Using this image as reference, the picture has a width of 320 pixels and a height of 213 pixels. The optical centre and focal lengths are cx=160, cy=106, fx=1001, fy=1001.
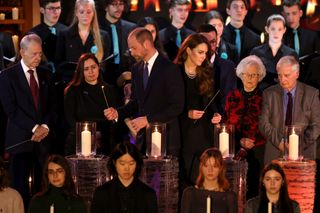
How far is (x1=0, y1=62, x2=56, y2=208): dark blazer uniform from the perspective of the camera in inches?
312

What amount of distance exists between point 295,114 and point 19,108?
2.17m

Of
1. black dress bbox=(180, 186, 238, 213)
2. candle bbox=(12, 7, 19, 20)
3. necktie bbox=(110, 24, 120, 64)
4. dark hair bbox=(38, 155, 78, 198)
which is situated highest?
candle bbox=(12, 7, 19, 20)

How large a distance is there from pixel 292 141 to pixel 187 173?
97 centimetres

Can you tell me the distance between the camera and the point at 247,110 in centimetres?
780

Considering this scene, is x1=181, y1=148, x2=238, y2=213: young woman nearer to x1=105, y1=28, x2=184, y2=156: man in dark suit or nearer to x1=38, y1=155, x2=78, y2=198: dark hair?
x1=38, y1=155, x2=78, y2=198: dark hair

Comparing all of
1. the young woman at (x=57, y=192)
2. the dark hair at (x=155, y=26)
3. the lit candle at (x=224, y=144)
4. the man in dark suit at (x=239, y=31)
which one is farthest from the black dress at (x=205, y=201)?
the man in dark suit at (x=239, y=31)

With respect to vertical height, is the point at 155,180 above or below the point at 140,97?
below

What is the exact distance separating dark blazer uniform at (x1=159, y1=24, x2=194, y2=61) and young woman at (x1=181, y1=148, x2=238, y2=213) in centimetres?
298

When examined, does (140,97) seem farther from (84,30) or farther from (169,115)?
(84,30)

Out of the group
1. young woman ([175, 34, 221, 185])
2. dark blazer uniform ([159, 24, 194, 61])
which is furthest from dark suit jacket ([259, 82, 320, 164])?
dark blazer uniform ([159, 24, 194, 61])

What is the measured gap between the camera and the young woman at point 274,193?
6.35 meters

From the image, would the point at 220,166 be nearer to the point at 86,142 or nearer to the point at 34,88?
the point at 86,142

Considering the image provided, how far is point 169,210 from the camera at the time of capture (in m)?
7.11

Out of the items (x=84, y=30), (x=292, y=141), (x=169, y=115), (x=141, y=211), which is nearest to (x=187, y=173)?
(x=169, y=115)
